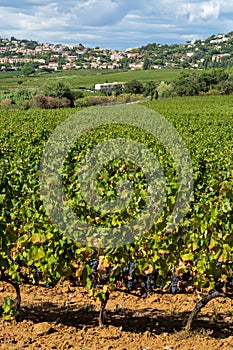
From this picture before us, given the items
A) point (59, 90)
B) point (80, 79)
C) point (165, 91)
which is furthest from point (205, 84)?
point (80, 79)

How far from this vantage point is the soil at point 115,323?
17.4ft

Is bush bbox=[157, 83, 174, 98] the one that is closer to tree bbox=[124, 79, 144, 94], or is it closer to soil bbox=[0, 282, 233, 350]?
tree bbox=[124, 79, 144, 94]

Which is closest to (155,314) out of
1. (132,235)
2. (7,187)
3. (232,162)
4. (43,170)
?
(132,235)

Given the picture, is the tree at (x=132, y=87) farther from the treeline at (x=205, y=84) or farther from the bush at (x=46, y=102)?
the bush at (x=46, y=102)

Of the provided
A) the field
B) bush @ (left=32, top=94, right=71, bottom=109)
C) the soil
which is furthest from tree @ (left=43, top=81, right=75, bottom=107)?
the soil

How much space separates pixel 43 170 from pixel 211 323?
4979 mm

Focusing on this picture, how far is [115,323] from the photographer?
586cm

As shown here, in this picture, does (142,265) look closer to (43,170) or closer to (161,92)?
(43,170)

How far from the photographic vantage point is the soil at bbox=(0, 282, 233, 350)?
209 inches

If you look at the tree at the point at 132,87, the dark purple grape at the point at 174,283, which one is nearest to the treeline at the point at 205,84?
the tree at the point at 132,87

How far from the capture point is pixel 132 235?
5855mm

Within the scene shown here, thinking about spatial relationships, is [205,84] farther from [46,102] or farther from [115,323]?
[115,323]

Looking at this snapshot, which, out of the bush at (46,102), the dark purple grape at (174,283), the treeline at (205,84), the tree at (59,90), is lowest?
the bush at (46,102)

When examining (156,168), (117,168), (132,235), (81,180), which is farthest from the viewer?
Result: (117,168)
